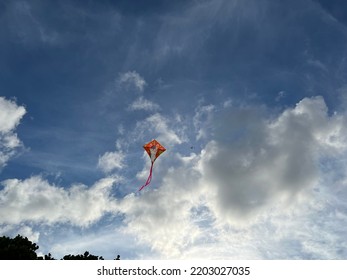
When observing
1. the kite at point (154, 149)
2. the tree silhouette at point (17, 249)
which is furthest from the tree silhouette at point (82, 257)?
the kite at point (154, 149)

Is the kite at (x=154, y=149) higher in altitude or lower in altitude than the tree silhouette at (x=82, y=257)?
higher

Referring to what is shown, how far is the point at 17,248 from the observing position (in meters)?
48.7

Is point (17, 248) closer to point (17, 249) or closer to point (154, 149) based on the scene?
point (17, 249)

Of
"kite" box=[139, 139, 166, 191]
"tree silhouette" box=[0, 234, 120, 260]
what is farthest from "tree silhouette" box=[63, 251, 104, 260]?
"kite" box=[139, 139, 166, 191]

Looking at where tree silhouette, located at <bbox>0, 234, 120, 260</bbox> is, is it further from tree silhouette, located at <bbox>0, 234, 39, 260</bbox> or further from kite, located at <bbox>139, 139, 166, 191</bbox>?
kite, located at <bbox>139, 139, 166, 191</bbox>

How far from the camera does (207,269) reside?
2323cm

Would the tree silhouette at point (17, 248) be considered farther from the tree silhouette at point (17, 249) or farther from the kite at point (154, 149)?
the kite at point (154, 149)

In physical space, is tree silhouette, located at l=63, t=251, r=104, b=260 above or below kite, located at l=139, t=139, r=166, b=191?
below

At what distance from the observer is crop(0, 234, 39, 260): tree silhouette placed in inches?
1893

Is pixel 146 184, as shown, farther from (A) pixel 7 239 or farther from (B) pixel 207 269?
(A) pixel 7 239

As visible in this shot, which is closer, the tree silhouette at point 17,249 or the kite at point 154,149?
the kite at point 154,149

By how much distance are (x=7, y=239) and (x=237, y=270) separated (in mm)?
38115

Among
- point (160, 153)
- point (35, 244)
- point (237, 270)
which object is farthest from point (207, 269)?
point (35, 244)

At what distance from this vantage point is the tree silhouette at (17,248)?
48.1 m
